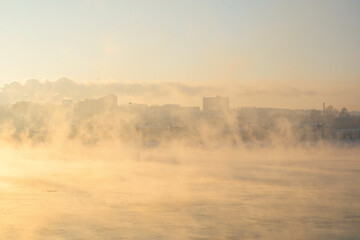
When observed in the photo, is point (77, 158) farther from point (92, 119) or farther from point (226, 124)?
point (226, 124)

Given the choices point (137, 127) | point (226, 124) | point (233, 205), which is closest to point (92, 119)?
point (137, 127)

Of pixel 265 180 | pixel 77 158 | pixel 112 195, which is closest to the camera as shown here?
pixel 112 195

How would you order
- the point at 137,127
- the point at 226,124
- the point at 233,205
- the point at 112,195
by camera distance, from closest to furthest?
1. the point at 233,205
2. the point at 112,195
3. the point at 137,127
4. the point at 226,124

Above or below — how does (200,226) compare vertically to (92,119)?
below

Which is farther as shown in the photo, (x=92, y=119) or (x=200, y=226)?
(x=92, y=119)

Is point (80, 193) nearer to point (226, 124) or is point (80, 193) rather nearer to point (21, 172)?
point (21, 172)

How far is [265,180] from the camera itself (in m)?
11.5

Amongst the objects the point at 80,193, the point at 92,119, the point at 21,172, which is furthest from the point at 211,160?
the point at 92,119

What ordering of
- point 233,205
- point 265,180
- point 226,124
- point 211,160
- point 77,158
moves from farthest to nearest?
point 226,124
point 77,158
point 211,160
point 265,180
point 233,205

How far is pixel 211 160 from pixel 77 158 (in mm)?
5046

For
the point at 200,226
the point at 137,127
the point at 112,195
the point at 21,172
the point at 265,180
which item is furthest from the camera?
the point at 137,127

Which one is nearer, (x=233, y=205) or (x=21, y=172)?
(x=233, y=205)

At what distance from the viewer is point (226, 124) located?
42.7m

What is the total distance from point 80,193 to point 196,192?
2328 millimetres
